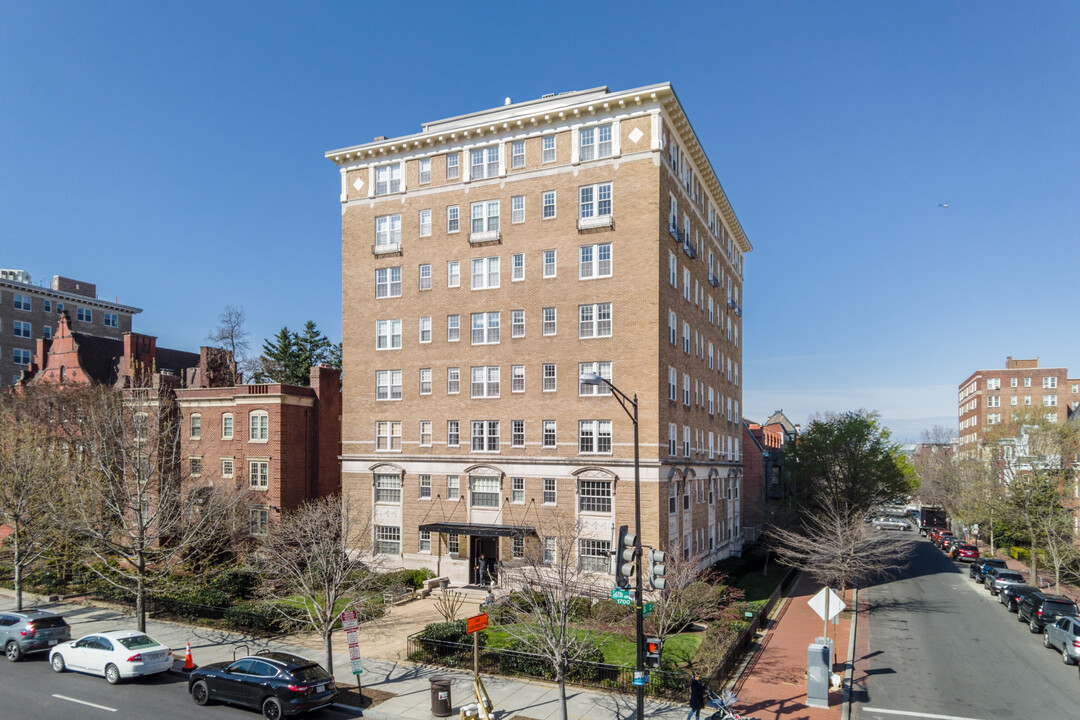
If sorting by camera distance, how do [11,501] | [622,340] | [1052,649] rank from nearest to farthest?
[1052,649] → [11,501] → [622,340]

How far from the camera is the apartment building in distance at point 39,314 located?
7406 centimetres

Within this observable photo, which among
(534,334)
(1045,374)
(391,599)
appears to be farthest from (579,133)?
(1045,374)

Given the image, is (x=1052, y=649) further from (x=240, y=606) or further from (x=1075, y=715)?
(x=240, y=606)

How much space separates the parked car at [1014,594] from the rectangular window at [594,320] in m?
25.6

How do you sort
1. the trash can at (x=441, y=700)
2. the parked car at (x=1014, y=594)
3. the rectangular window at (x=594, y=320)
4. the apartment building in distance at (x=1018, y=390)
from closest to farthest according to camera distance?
the trash can at (x=441, y=700) < the parked car at (x=1014, y=594) < the rectangular window at (x=594, y=320) < the apartment building in distance at (x=1018, y=390)

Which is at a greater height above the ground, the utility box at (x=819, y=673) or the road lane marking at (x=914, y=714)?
the utility box at (x=819, y=673)

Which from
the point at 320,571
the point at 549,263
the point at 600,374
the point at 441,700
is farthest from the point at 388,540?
the point at 441,700

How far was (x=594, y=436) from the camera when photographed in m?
37.0

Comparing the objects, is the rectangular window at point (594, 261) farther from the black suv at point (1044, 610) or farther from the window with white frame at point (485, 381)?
the black suv at point (1044, 610)

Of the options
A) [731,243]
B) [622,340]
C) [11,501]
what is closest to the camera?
[11,501]

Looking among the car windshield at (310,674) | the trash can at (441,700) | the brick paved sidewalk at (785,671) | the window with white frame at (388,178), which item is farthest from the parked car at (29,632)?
the window with white frame at (388,178)

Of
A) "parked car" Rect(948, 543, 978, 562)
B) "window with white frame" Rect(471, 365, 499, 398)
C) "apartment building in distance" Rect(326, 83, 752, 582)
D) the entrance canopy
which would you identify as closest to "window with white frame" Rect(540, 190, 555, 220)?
"apartment building in distance" Rect(326, 83, 752, 582)

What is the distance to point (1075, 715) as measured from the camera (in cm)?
2091

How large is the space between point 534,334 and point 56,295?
66.9 m
